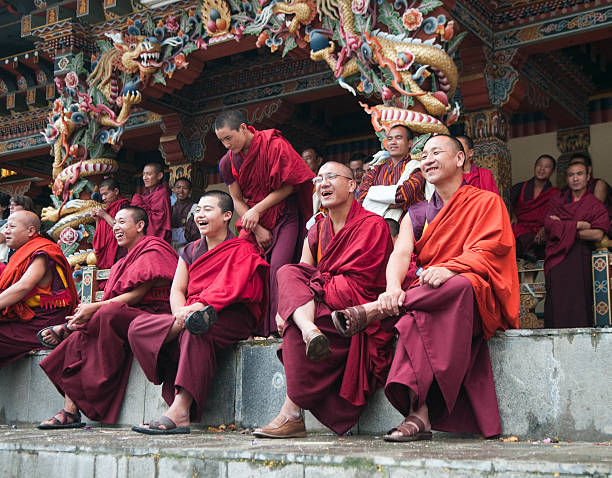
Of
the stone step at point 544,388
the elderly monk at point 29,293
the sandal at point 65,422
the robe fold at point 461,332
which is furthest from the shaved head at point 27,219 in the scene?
the robe fold at point 461,332

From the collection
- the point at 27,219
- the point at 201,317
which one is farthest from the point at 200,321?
the point at 27,219

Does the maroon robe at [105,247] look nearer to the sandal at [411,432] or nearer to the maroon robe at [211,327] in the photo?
the maroon robe at [211,327]

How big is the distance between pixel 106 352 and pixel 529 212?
192 inches

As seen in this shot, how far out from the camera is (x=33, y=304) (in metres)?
5.61

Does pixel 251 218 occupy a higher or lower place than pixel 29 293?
higher

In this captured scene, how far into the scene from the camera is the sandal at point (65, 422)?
15.3 feet

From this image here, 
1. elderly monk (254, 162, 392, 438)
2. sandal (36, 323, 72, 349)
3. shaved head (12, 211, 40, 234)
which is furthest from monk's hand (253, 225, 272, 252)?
shaved head (12, 211, 40, 234)

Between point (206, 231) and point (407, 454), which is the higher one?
point (206, 231)

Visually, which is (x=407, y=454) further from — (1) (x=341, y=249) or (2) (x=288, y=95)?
(2) (x=288, y=95)

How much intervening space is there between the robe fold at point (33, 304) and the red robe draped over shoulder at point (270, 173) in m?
1.55

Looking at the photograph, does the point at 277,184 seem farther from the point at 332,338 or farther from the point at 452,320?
the point at 452,320

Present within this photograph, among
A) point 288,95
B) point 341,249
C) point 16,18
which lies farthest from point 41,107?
point 341,249

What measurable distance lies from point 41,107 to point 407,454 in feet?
32.5

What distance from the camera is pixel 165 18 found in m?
7.71
